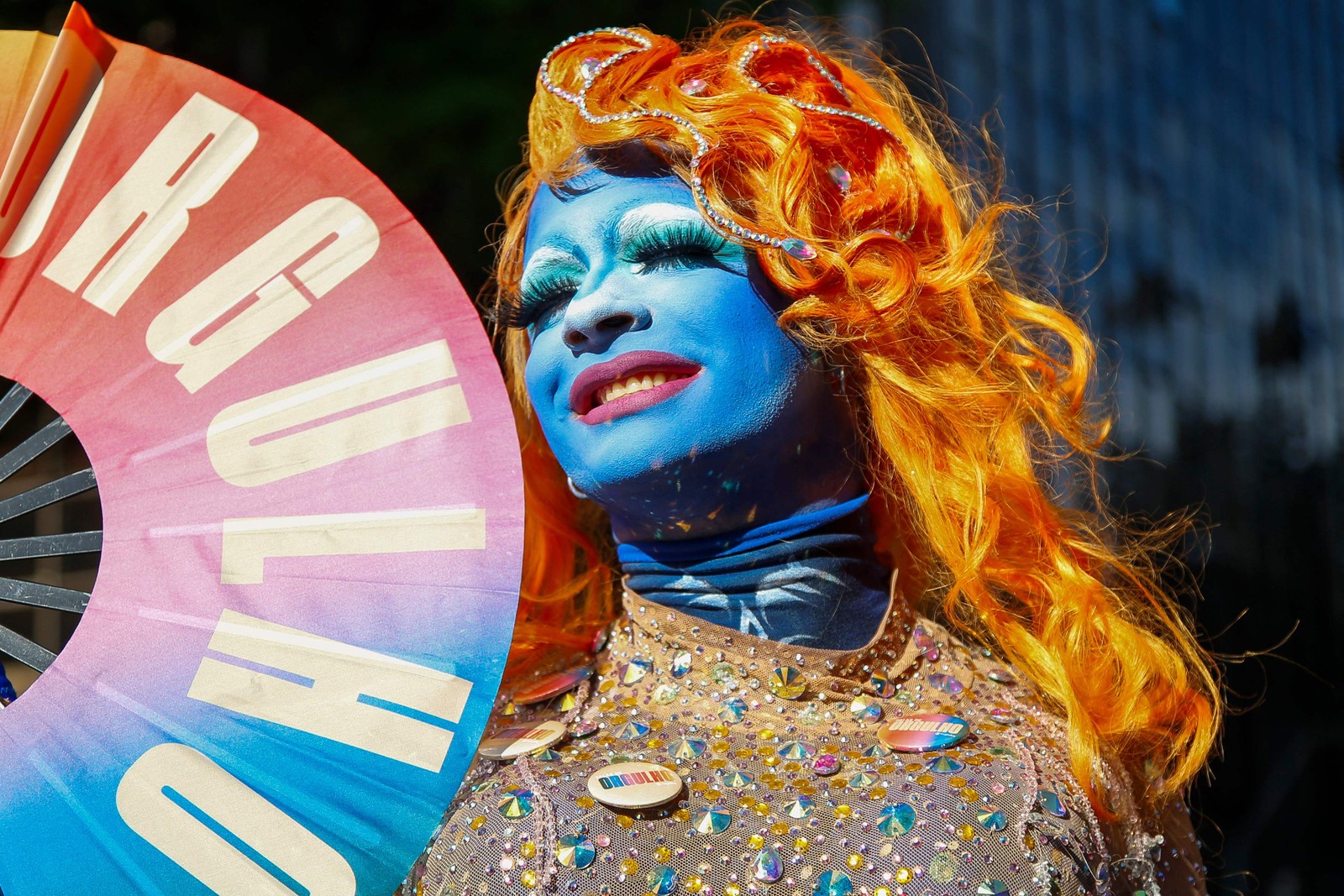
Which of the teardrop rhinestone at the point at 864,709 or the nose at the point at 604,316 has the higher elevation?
the nose at the point at 604,316

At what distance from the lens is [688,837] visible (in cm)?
139

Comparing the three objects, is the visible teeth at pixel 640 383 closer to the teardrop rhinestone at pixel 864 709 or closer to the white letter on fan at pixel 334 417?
the white letter on fan at pixel 334 417

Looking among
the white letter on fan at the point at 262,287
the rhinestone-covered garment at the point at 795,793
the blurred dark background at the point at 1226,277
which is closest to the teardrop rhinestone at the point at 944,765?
the rhinestone-covered garment at the point at 795,793

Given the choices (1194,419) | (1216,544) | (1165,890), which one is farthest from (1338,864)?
(1165,890)

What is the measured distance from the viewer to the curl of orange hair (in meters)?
1.57

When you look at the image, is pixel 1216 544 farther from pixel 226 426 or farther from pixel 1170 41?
pixel 226 426

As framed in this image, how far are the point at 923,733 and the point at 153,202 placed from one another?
3.30 feet

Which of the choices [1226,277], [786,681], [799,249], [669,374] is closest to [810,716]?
[786,681]

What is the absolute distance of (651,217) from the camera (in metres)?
1.53

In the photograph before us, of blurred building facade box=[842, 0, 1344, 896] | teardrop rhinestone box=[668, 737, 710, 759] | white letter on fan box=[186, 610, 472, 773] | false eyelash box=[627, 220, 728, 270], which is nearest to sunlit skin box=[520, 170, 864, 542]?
false eyelash box=[627, 220, 728, 270]

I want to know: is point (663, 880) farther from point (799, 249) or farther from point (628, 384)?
point (799, 249)

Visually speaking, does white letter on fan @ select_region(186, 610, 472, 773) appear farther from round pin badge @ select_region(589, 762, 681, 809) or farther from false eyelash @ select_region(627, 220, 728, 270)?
false eyelash @ select_region(627, 220, 728, 270)

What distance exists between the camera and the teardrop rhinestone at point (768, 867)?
1.36 metres

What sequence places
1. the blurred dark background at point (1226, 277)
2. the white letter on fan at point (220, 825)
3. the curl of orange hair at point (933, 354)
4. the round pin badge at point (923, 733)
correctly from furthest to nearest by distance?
1. the blurred dark background at point (1226, 277)
2. the curl of orange hair at point (933, 354)
3. the round pin badge at point (923, 733)
4. the white letter on fan at point (220, 825)
